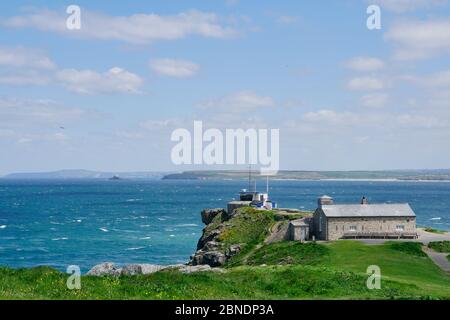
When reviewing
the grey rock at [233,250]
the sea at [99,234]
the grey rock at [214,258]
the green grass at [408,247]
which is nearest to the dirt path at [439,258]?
the green grass at [408,247]

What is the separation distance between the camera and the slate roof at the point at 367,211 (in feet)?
208

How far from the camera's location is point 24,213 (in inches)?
6304

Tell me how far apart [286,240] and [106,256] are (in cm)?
3258

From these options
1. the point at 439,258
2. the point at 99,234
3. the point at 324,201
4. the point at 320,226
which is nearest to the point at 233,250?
the point at 320,226

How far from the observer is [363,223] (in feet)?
210

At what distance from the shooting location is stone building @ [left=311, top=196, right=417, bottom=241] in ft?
207

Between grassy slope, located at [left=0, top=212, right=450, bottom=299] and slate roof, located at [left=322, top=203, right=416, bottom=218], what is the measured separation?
4.35 meters

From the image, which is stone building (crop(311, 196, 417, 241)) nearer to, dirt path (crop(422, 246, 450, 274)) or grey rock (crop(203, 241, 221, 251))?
dirt path (crop(422, 246, 450, 274))

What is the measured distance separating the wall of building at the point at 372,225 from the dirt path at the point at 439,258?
6130mm

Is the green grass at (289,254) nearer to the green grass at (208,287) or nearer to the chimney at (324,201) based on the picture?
the chimney at (324,201)

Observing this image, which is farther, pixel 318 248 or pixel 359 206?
pixel 359 206
